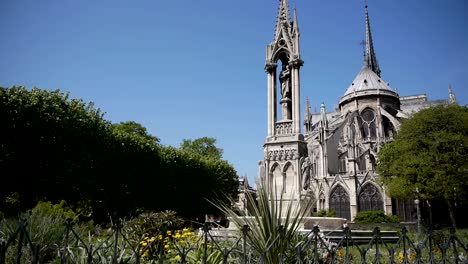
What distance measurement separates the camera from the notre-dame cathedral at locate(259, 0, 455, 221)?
35.8 ft

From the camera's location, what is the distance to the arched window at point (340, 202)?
1966 inches

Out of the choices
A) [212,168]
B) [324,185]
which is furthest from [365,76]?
[212,168]

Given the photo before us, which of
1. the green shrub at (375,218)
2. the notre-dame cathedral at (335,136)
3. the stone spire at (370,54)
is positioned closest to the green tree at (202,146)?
the notre-dame cathedral at (335,136)

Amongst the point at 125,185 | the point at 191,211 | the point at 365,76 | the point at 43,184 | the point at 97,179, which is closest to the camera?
the point at 43,184

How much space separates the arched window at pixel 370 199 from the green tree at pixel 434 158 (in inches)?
549

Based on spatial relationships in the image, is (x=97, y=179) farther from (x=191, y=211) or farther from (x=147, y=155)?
(x=191, y=211)

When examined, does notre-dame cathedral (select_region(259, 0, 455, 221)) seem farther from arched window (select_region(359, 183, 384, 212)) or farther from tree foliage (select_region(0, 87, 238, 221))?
tree foliage (select_region(0, 87, 238, 221))

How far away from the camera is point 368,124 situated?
59.4m

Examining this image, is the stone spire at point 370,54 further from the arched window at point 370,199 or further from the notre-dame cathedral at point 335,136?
the arched window at point 370,199

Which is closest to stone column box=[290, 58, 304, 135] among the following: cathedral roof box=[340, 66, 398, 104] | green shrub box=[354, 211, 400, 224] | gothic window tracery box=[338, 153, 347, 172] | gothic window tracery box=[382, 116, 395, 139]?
green shrub box=[354, 211, 400, 224]

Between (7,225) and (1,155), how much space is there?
1450 cm

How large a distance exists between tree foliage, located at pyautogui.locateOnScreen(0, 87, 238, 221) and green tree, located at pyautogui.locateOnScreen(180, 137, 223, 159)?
85.8ft

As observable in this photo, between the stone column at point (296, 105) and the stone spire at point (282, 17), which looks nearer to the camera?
the stone column at point (296, 105)

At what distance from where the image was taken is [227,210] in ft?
17.8
